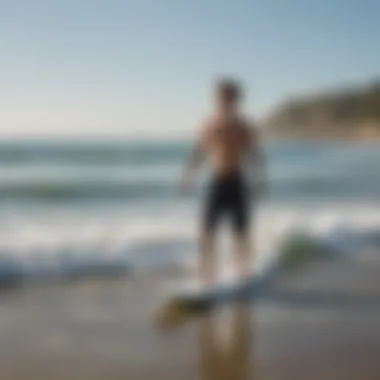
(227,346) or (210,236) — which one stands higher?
(210,236)

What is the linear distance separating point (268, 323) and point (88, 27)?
79cm

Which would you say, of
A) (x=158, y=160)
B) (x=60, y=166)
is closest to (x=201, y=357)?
(x=158, y=160)

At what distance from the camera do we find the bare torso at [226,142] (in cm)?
157

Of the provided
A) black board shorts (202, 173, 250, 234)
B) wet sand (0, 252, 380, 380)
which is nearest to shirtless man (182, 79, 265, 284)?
black board shorts (202, 173, 250, 234)

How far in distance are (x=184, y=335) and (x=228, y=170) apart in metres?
0.39

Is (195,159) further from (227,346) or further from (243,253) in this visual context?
(227,346)

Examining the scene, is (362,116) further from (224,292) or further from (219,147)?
(224,292)

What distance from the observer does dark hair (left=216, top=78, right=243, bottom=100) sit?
61.8 inches

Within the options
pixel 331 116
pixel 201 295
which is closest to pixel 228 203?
pixel 201 295

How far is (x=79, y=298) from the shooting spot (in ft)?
5.27

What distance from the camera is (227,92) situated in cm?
157

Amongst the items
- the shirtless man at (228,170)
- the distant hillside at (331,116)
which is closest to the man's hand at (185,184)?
the shirtless man at (228,170)

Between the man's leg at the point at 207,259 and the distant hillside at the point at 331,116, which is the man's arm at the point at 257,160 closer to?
the distant hillside at the point at 331,116

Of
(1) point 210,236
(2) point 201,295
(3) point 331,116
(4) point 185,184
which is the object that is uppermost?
(3) point 331,116
